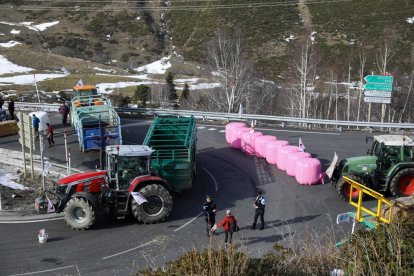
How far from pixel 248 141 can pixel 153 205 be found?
9369mm

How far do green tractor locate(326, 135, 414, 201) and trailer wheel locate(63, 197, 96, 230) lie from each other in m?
8.38

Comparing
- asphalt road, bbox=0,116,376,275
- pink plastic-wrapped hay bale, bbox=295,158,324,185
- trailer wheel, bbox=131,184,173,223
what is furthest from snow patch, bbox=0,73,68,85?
trailer wheel, bbox=131,184,173,223

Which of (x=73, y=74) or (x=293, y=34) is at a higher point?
(x=293, y=34)

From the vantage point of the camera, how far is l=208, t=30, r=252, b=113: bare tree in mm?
39188

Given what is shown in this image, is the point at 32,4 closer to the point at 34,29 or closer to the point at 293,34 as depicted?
the point at 34,29

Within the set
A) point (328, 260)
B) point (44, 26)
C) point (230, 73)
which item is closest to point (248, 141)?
point (328, 260)

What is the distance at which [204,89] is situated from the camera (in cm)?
5003

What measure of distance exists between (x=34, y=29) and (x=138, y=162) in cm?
7313

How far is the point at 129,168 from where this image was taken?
1459cm

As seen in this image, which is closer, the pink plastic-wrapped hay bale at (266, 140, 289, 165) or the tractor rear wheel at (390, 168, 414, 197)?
the tractor rear wheel at (390, 168, 414, 197)

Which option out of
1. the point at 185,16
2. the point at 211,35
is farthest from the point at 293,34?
the point at 185,16

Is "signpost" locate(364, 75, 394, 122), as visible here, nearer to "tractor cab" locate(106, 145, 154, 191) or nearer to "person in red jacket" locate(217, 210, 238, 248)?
"tractor cab" locate(106, 145, 154, 191)

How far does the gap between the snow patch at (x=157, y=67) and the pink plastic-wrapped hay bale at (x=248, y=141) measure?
145 ft

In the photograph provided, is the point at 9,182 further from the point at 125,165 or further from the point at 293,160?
the point at 293,160
